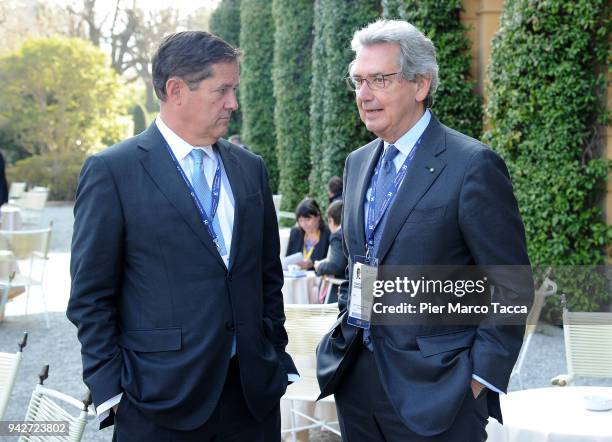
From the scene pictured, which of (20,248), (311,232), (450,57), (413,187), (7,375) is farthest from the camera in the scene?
(450,57)

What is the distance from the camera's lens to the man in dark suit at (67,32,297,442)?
2.52 m

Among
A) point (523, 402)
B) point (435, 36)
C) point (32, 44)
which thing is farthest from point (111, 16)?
point (523, 402)

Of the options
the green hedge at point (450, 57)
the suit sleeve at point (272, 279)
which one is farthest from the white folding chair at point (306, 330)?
the green hedge at point (450, 57)

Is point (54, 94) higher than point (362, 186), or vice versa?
point (362, 186)

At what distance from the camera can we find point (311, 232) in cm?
823

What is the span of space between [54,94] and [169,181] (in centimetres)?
2727

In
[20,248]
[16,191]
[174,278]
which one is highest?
[174,278]

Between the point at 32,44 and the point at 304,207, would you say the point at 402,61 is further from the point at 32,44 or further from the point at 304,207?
the point at 32,44

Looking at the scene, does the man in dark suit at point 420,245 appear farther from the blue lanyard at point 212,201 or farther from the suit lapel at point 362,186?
the blue lanyard at point 212,201

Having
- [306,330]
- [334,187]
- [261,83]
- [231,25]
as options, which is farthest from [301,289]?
[231,25]

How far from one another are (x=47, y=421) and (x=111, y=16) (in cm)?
3891

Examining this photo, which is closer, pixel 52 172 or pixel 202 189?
pixel 202 189

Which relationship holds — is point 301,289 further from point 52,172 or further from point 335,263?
point 52,172

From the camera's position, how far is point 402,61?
2.62 m
